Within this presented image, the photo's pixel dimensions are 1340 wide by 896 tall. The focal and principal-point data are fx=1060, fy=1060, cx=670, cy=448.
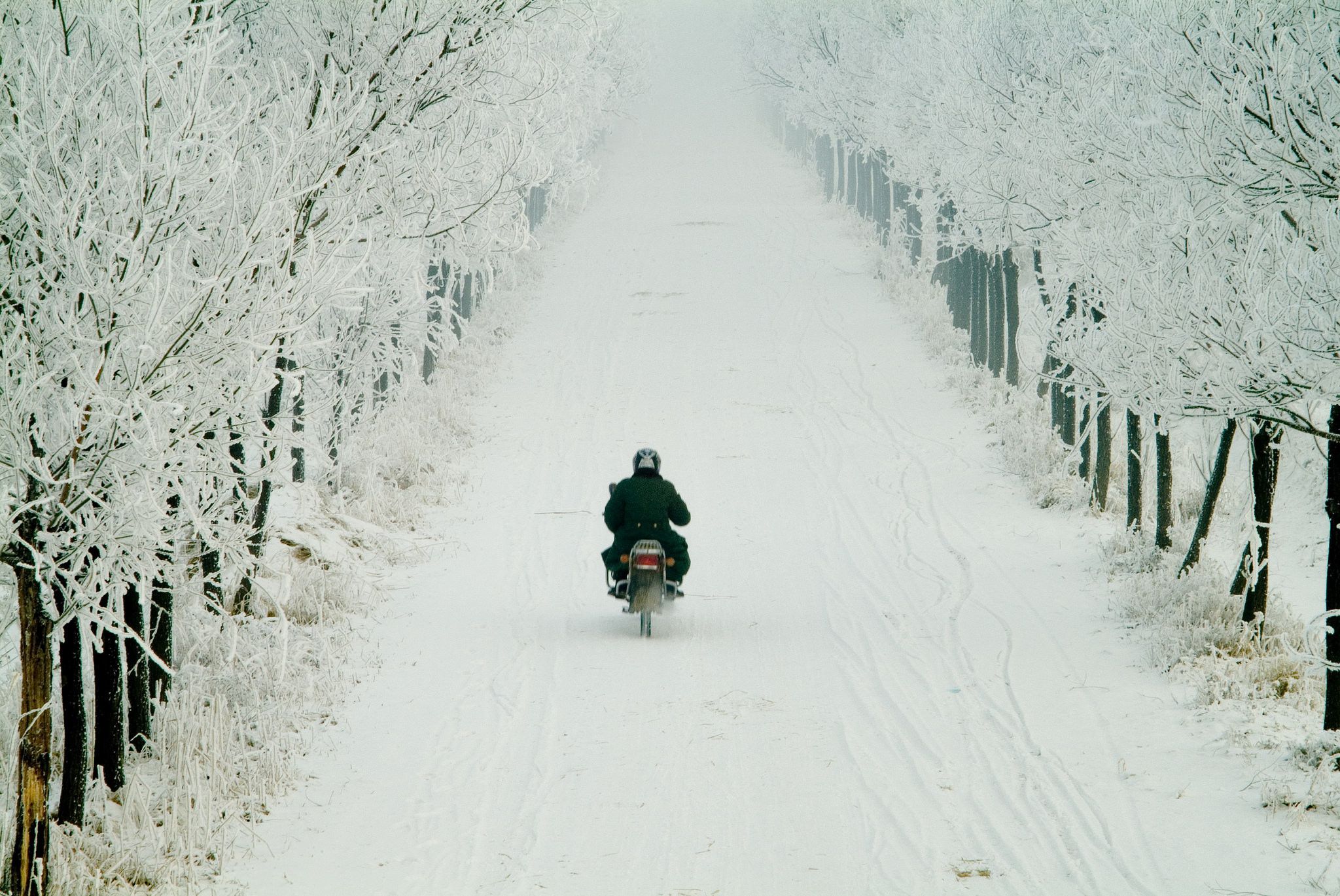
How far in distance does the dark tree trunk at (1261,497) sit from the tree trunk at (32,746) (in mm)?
8219

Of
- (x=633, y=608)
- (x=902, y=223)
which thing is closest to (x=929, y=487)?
(x=633, y=608)

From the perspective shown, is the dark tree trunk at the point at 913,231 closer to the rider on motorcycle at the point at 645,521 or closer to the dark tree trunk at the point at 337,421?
the dark tree trunk at the point at 337,421

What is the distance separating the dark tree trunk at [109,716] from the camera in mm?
6195

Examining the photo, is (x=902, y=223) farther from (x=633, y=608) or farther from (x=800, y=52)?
(x=633, y=608)

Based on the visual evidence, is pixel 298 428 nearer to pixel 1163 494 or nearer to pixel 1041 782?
pixel 1163 494

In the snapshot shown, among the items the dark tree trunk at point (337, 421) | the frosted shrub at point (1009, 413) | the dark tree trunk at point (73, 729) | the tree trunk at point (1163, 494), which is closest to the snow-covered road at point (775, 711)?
the frosted shrub at point (1009, 413)

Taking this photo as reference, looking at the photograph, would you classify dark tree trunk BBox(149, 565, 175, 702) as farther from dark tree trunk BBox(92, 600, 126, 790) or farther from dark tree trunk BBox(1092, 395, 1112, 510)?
dark tree trunk BBox(1092, 395, 1112, 510)

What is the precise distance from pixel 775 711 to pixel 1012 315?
15.2 m

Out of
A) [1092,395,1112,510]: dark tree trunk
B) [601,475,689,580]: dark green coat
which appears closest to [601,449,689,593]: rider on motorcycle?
[601,475,689,580]: dark green coat

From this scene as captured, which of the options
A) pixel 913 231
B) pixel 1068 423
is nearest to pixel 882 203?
pixel 913 231

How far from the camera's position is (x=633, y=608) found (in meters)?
9.44

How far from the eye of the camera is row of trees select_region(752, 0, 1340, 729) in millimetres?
6480

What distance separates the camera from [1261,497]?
879 cm

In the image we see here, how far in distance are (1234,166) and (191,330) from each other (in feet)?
22.5
